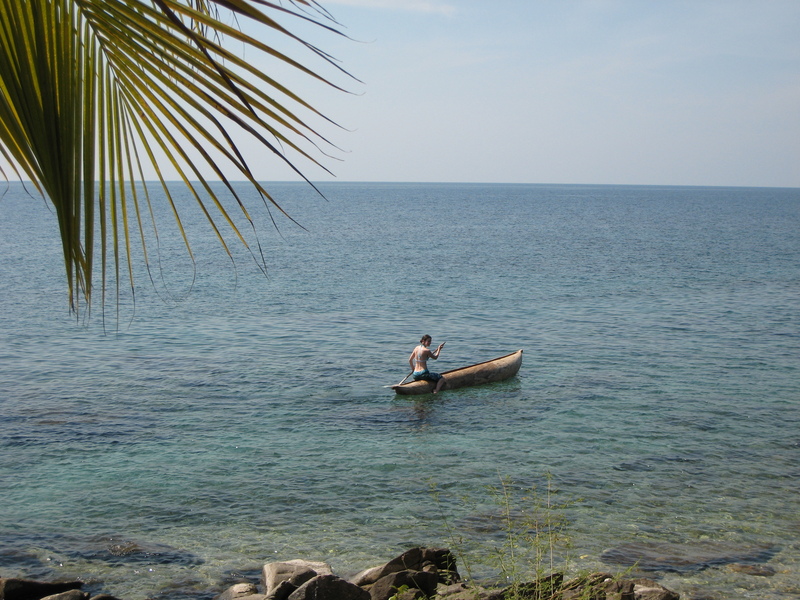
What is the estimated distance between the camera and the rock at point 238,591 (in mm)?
8610

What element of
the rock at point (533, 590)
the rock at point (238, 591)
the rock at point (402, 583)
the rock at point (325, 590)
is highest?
the rock at point (533, 590)

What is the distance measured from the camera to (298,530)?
1105cm

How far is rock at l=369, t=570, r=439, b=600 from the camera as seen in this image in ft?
27.0

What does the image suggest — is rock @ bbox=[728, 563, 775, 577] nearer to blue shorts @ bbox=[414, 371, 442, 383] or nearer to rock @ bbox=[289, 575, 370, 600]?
rock @ bbox=[289, 575, 370, 600]

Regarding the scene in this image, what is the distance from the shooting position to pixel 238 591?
8.70m

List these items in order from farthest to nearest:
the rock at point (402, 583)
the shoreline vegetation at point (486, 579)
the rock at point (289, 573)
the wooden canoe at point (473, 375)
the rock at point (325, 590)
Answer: the wooden canoe at point (473, 375) < the rock at point (289, 573) < the rock at point (402, 583) < the rock at point (325, 590) < the shoreline vegetation at point (486, 579)

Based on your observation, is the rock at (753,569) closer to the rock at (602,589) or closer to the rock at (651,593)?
the rock at (651,593)

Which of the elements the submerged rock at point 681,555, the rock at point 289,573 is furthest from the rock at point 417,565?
the submerged rock at point 681,555

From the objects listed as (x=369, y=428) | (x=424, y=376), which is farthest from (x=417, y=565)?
(x=424, y=376)

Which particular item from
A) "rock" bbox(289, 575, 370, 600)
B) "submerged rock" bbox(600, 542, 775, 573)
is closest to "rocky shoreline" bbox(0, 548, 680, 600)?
"rock" bbox(289, 575, 370, 600)

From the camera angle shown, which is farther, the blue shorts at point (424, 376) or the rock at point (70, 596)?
the blue shorts at point (424, 376)

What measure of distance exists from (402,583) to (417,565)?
25.0 inches

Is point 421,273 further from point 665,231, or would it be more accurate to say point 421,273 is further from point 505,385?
point 665,231

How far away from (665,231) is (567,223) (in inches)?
615
